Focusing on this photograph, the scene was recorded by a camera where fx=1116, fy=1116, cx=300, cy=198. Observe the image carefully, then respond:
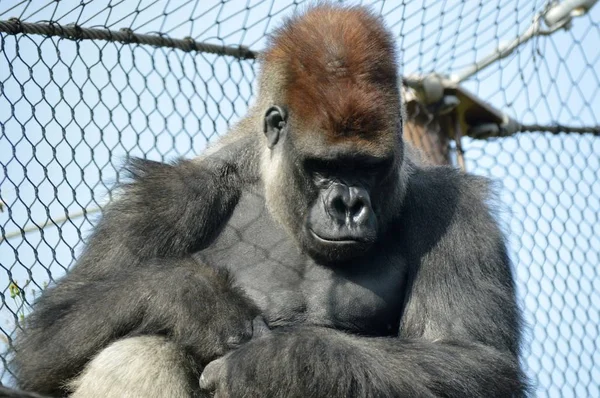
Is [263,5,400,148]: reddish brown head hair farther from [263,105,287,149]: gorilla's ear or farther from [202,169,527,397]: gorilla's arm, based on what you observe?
[202,169,527,397]: gorilla's arm

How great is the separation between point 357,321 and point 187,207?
0.79 m

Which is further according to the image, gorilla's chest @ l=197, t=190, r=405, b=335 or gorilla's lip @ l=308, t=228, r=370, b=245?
gorilla's chest @ l=197, t=190, r=405, b=335

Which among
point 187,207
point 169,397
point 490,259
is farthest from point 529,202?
point 169,397

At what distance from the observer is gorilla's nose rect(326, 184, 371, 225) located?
3.98 m

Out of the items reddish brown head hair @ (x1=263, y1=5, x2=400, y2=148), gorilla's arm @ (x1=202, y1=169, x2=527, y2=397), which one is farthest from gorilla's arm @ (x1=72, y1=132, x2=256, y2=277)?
gorilla's arm @ (x1=202, y1=169, x2=527, y2=397)

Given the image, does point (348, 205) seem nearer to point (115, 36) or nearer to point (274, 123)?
point (274, 123)

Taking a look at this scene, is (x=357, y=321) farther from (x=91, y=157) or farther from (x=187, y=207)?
(x=91, y=157)

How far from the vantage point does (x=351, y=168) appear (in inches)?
160

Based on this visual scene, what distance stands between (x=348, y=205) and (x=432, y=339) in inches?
23.3

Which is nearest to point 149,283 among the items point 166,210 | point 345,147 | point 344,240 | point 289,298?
point 166,210

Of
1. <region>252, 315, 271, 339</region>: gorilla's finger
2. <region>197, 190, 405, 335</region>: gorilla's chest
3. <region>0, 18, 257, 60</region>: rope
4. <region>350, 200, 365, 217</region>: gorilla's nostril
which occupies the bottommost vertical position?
<region>252, 315, 271, 339</region>: gorilla's finger

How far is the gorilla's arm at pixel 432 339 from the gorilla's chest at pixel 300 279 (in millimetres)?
118

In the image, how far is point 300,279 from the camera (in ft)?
14.1

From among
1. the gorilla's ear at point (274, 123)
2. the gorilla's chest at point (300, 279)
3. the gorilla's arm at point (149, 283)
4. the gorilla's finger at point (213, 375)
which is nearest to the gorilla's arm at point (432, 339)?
the gorilla's finger at point (213, 375)
